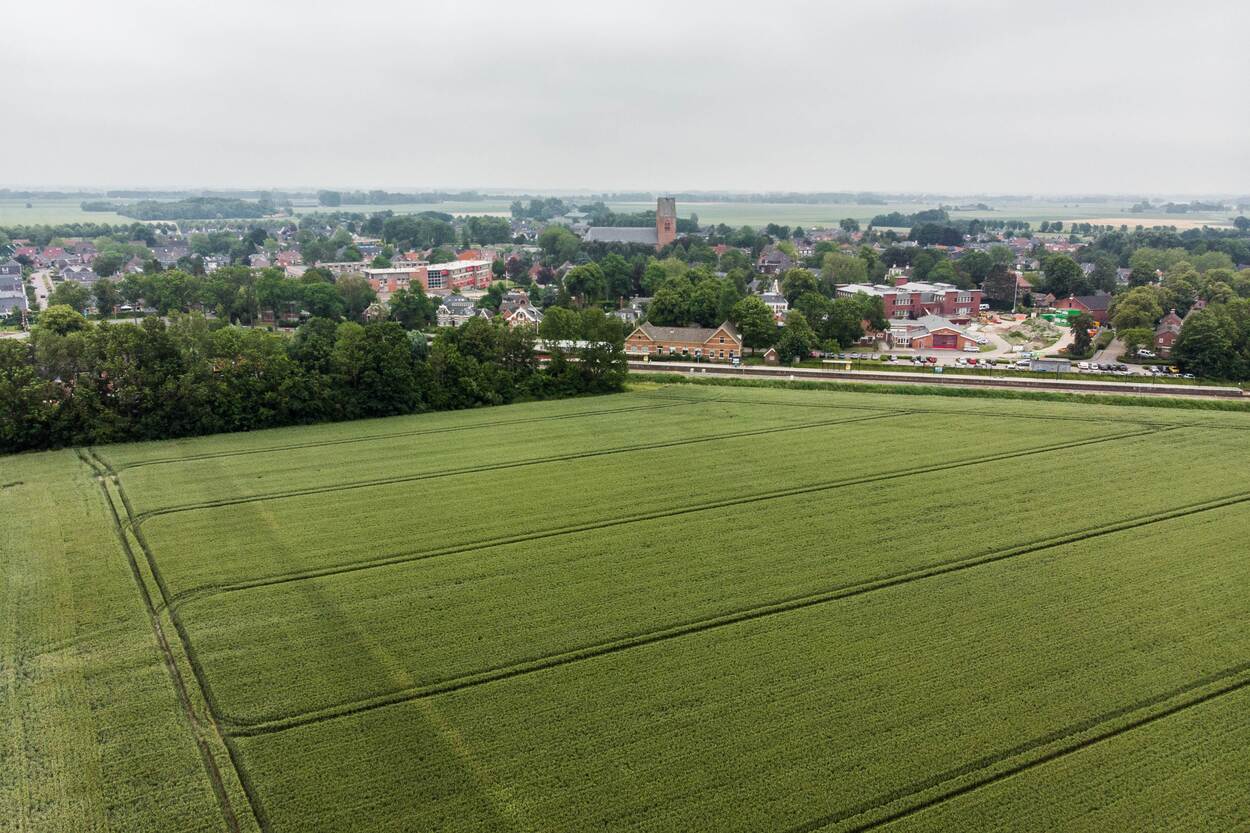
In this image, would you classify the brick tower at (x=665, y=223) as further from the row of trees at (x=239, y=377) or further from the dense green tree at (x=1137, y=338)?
the row of trees at (x=239, y=377)

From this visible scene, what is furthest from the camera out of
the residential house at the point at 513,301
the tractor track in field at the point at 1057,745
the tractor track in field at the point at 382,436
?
the residential house at the point at 513,301

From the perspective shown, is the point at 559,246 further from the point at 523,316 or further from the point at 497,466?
the point at 497,466

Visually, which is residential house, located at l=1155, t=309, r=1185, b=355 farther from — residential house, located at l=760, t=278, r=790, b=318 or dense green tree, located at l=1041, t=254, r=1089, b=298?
residential house, located at l=760, t=278, r=790, b=318

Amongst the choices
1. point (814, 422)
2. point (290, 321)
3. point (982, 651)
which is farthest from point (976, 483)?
point (290, 321)

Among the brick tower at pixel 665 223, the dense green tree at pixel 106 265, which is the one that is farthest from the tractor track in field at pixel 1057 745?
the brick tower at pixel 665 223

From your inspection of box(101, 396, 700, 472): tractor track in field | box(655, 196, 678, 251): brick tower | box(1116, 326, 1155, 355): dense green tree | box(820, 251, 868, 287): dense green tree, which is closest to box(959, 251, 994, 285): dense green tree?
box(820, 251, 868, 287): dense green tree

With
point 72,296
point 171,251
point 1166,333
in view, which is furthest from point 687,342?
point 171,251
